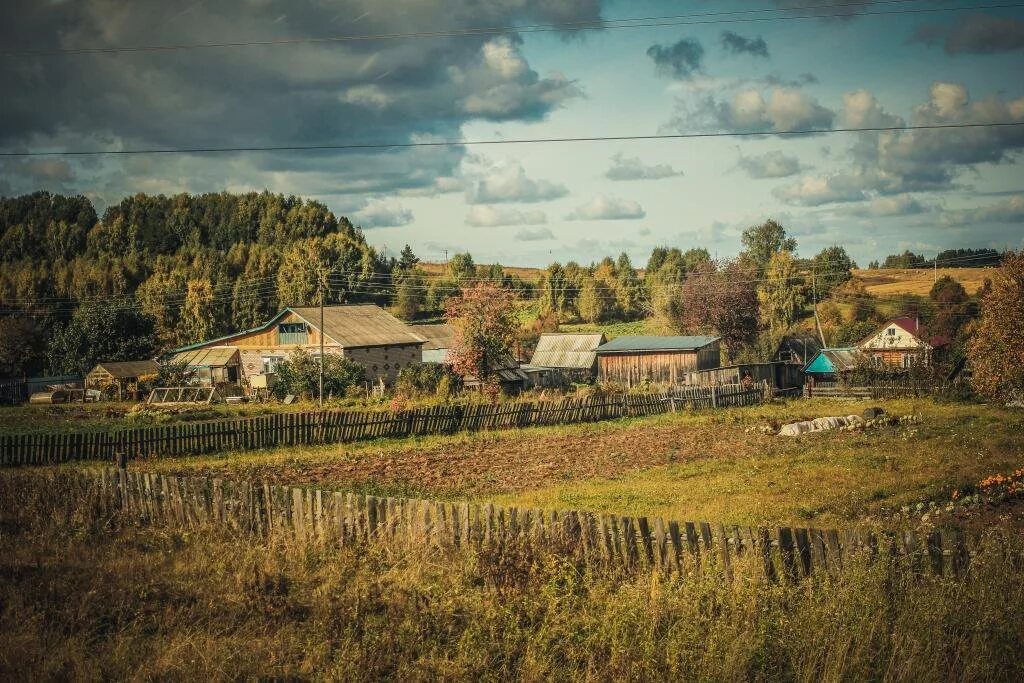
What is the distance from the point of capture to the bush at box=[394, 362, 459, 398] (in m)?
46.2

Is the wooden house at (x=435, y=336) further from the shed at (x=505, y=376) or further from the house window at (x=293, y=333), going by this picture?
the shed at (x=505, y=376)

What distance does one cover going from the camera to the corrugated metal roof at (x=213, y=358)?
6016cm

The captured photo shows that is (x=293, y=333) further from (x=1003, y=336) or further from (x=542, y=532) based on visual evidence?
(x=542, y=532)

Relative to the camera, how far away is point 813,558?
8953mm

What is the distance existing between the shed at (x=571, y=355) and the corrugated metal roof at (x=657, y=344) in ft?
3.99

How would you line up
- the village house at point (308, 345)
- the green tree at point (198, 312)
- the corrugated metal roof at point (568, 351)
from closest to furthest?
the village house at point (308, 345) → the corrugated metal roof at point (568, 351) → the green tree at point (198, 312)

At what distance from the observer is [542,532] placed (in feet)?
32.8

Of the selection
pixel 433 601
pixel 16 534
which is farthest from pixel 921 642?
pixel 16 534

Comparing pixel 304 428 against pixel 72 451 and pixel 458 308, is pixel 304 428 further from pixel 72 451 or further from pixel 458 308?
pixel 458 308

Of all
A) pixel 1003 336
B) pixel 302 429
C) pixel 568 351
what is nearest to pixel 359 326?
pixel 568 351

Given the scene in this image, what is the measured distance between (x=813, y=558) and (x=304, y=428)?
24.3 m

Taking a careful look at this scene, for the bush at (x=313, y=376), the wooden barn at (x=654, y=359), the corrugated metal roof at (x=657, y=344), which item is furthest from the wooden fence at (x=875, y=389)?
the bush at (x=313, y=376)

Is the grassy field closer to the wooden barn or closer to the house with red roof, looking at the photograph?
the wooden barn

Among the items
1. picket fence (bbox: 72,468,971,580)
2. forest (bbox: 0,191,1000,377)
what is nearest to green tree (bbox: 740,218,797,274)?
forest (bbox: 0,191,1000,377)
